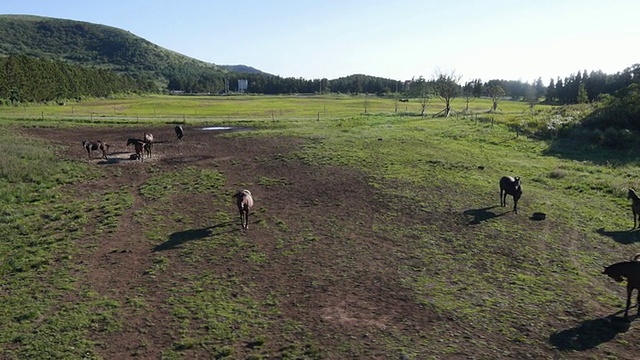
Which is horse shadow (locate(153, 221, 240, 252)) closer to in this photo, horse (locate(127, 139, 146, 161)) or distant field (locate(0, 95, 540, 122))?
horse (locate(127, 139, 146, 161))

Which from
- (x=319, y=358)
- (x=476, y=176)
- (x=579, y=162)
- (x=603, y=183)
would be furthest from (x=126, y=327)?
(x=579, y=162)

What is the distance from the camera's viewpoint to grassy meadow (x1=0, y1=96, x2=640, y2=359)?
33.5ft

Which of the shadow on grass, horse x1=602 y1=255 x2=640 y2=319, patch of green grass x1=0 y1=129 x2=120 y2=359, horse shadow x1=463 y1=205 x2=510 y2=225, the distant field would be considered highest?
the distant field

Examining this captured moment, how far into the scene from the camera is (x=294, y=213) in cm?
1919

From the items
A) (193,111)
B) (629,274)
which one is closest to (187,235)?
(629,274)

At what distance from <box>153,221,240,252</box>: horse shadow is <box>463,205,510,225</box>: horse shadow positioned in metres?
9.75

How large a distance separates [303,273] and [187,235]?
5.51 metres

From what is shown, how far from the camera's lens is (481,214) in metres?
19.2

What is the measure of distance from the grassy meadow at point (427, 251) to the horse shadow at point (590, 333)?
0.05m

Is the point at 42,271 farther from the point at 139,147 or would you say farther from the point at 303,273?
the point at 139,147

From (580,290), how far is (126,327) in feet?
40.0

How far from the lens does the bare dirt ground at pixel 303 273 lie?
999 cm

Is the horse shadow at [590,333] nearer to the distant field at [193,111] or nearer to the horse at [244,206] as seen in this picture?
the horse at [244,206]

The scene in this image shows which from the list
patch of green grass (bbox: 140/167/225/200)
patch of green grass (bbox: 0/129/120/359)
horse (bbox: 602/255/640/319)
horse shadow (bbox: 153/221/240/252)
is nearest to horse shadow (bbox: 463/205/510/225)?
horse (bbox: 602/255/640/319)
